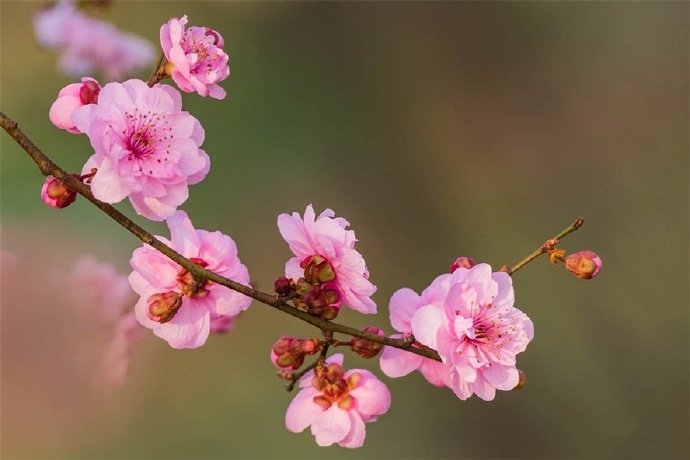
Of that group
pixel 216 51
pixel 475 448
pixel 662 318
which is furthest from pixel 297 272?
pixel 662 318

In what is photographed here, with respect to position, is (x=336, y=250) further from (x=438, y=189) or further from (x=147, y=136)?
(x=438, y=189)

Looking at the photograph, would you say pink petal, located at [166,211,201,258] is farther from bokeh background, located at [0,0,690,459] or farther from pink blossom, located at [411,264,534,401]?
bokeh background, located at [0,0,690,459]

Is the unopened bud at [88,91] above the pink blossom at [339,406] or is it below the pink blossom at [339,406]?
above

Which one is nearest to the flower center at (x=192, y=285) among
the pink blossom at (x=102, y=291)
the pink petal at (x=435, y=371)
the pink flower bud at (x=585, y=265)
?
the pink petal at (x=435, y=371)

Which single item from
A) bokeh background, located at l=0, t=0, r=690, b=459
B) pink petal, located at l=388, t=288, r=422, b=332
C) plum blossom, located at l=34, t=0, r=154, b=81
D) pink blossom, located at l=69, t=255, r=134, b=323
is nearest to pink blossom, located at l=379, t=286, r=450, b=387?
pink petal, located at l=388, t=288, r=422, b=332

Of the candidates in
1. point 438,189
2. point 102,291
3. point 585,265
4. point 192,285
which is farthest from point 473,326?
point 438,189

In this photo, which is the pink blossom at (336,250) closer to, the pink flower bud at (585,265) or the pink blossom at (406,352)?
the pink blossom at (406,352)
